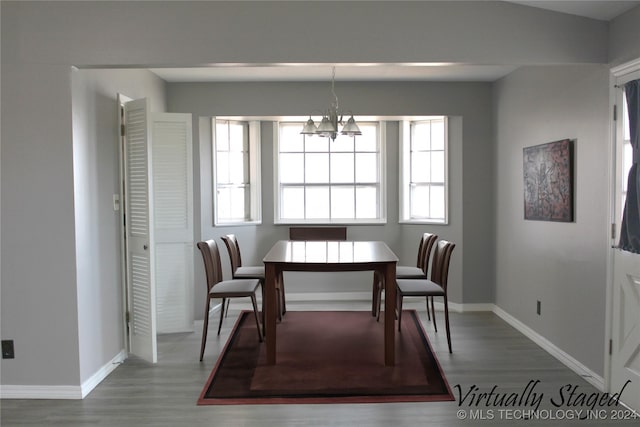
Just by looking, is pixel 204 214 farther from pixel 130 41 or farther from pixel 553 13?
pixel 553 13

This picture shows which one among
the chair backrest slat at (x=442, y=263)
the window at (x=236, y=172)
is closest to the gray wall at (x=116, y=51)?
the chair backrest slat at (x=442, y=263)

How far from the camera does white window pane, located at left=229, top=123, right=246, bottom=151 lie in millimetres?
6016

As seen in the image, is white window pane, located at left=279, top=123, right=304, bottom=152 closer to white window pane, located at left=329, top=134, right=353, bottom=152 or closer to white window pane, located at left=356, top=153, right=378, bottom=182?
white window pane, located at left=329, top=134, right=353, bottom=152

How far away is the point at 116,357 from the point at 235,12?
9.08ft

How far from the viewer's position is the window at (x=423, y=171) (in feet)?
19.5

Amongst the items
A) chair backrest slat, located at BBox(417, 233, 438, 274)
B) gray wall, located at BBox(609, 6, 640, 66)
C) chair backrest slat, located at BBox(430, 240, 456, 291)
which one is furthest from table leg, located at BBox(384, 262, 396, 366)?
gray wall, located at BBox(609, 6, 640, 66)

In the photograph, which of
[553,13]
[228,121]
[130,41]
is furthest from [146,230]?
[553,13]

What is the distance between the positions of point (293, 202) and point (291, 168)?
0.43 metres

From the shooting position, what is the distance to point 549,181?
4191 mm

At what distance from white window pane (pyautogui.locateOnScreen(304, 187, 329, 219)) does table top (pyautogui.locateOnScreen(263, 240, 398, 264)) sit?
1.23 metres

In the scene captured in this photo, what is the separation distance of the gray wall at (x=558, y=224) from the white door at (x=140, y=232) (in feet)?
10.6

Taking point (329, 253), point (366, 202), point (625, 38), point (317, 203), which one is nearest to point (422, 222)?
point (366, 202)

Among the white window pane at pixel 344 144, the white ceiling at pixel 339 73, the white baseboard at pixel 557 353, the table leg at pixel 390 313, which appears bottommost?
the white baseboard at pixel 557 353

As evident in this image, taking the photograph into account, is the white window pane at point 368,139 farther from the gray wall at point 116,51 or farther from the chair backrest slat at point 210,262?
the gray wall at point 116,51
